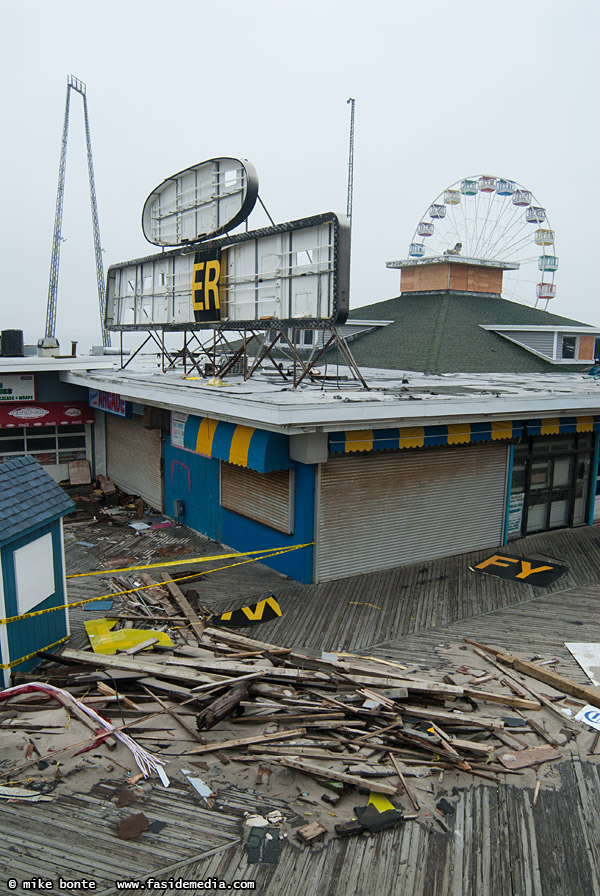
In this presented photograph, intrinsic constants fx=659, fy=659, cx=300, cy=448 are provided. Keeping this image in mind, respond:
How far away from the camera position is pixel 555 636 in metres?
11.0

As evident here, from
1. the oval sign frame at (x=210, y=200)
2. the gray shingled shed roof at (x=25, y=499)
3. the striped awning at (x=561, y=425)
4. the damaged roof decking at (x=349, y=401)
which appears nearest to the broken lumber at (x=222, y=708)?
the gray shingled shed roof at (x=25, y=499)

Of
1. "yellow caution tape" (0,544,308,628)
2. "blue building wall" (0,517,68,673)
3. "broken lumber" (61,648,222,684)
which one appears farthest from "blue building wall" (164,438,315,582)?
"broken lumber" (61,648,222,684)

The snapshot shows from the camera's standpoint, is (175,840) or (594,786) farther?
(594,786)

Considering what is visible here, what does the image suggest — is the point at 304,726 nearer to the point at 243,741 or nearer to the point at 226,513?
the point at 243,741

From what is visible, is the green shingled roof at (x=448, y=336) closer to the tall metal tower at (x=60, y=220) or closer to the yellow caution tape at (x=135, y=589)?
the yellow caution tape at (x=135, y=589)

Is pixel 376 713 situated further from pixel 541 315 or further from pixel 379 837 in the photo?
pixel 541 315

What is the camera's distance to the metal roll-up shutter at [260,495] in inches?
533

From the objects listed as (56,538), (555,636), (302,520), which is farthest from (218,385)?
(555,636)

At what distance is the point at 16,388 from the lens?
71.9 ft

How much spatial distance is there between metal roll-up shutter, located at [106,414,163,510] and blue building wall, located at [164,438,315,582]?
739 millimetres

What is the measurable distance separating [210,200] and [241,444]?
26.5 ft

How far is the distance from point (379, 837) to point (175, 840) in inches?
71.0

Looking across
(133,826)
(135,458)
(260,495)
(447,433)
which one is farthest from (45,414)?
(133,826)

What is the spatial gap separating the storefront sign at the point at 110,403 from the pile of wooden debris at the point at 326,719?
459 inches
